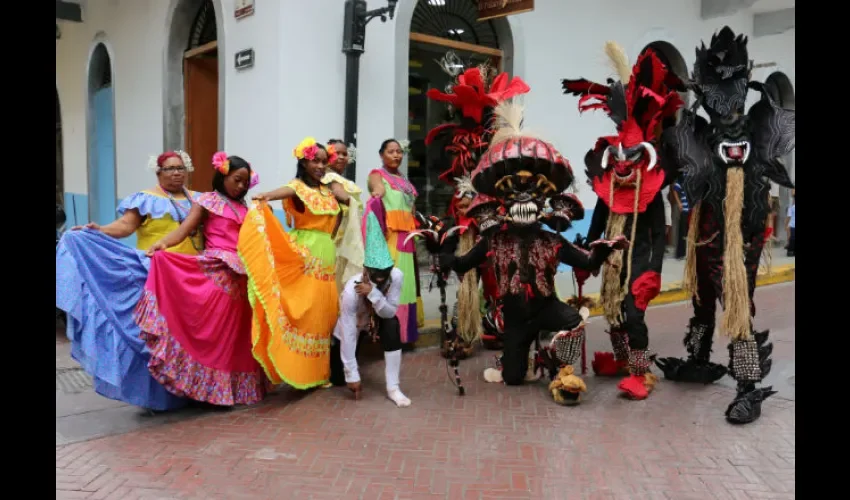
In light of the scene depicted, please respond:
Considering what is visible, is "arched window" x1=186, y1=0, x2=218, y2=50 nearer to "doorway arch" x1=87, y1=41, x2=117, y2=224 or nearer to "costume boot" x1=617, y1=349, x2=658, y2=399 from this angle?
"doorway arch" x1=87, y1=41, x2=117, y2=224

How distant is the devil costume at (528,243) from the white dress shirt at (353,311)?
19.6 inches

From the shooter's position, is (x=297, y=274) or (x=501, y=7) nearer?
(x=297, y=274)

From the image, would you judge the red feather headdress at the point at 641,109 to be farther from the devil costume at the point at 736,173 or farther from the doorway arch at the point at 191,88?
the doorway arch at the point at 191,88

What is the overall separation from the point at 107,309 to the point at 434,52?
6.78 m

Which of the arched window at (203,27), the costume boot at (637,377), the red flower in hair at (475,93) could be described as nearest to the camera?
the costume boot at (637,377)

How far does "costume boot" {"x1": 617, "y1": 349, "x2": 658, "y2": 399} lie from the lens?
5.40m

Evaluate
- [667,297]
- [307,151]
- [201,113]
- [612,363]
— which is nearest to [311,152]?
[307,151]

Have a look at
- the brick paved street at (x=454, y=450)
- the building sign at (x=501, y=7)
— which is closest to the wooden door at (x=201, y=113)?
the building sign at (x=501, y=7)

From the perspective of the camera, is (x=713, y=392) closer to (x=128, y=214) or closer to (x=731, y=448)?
(x=731, y=448)

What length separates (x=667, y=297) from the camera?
10.3 meters

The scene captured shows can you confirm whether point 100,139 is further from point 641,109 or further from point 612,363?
point 641,109

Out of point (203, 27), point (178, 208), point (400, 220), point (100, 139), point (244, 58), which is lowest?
point (400, 220)

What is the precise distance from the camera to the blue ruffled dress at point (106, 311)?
180 inches
